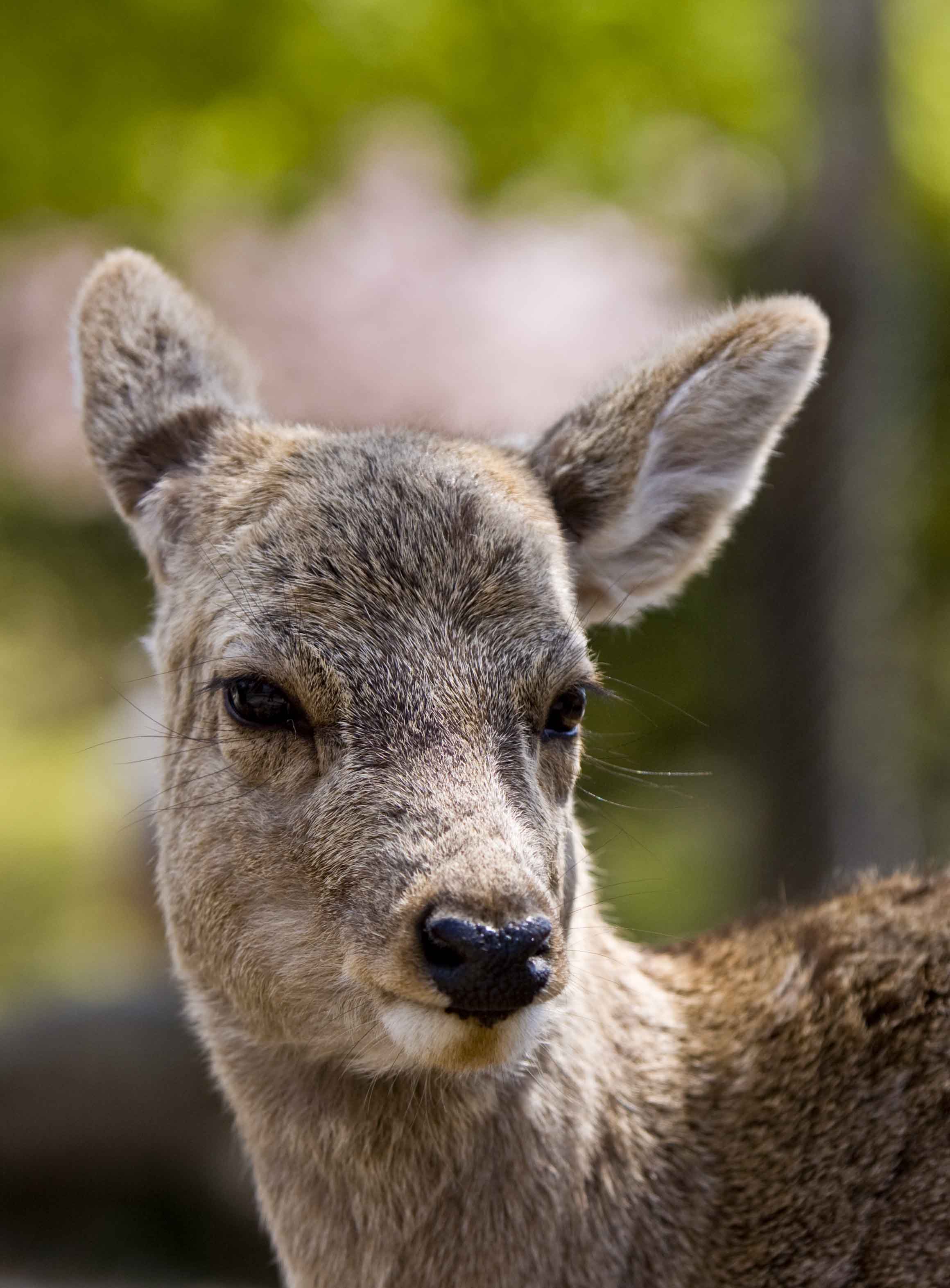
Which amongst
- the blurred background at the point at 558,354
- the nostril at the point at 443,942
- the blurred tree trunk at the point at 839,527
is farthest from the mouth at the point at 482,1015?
the blurred tree trunk at the point at 839,527

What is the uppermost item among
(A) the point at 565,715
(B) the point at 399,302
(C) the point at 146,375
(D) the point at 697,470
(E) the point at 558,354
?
(B) the point at 399,302

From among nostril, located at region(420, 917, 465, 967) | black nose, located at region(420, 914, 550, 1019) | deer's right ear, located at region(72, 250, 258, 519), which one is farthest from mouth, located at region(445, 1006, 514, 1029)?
deer's right ear, located at region(72, 250, 258, 519)

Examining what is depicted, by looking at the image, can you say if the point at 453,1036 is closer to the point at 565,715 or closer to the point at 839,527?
the point at 565,715

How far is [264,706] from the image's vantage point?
3979mm

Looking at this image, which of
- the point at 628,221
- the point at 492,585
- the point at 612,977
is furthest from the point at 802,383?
the point at 628,221

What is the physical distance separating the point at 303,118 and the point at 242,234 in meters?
2.51

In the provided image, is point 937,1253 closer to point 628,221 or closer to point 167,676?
point 167,676

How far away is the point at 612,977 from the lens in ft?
14.4

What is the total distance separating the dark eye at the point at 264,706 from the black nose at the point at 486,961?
2.60 ft

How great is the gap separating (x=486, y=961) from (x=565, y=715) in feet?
3.18

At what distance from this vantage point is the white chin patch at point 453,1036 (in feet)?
11.3

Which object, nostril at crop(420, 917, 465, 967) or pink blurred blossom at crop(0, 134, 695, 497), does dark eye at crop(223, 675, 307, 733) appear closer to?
nostril at crop(420, 917, 465, 967)

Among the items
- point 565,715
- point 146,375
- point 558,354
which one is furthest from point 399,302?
point 565,715

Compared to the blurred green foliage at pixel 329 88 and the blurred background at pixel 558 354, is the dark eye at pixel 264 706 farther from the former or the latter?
the blurred green foliage at pixel 329 88
